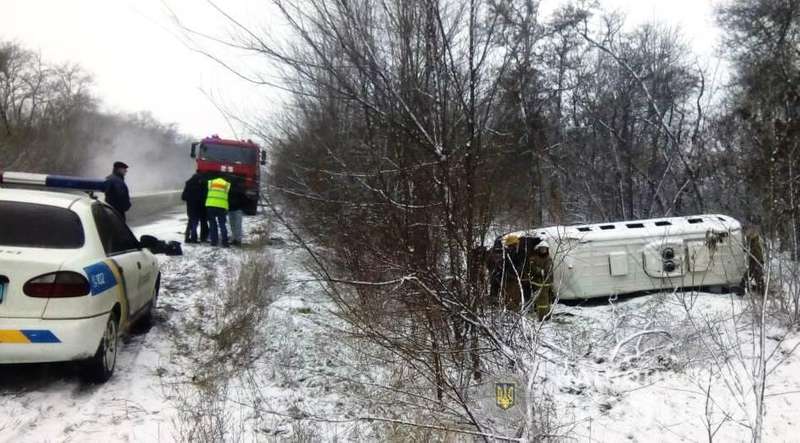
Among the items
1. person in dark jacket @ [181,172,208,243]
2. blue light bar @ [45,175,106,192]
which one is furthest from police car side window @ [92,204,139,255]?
person in dark jacket @ [181,172,208,243]

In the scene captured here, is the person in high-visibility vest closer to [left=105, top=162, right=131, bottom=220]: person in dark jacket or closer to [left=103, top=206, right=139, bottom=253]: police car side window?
[left=105, top=162, right=131, bottom=220]: person in dark jacket

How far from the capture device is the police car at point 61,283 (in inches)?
149

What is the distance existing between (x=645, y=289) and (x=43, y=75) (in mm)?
44214

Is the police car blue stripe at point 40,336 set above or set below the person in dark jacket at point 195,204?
below

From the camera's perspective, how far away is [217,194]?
10.3 meters

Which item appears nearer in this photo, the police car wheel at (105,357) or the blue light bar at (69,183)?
the police car wheel at (105,357)

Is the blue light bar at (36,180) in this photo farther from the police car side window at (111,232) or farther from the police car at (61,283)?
the police car at (61,283)

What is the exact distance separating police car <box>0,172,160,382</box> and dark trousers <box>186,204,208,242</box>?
19.8ft

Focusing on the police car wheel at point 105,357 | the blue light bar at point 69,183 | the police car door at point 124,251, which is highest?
the blue light bar at point 69,183

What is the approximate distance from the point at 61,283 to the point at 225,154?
13.5 m

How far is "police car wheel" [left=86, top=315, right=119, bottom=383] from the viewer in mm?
4156

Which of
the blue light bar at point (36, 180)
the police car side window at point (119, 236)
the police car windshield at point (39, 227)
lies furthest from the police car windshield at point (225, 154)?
the police car windshield at point (39, 227)

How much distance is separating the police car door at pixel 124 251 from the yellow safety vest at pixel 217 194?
4759 millimetres

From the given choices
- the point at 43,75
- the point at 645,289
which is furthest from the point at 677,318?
the point at 43,75
